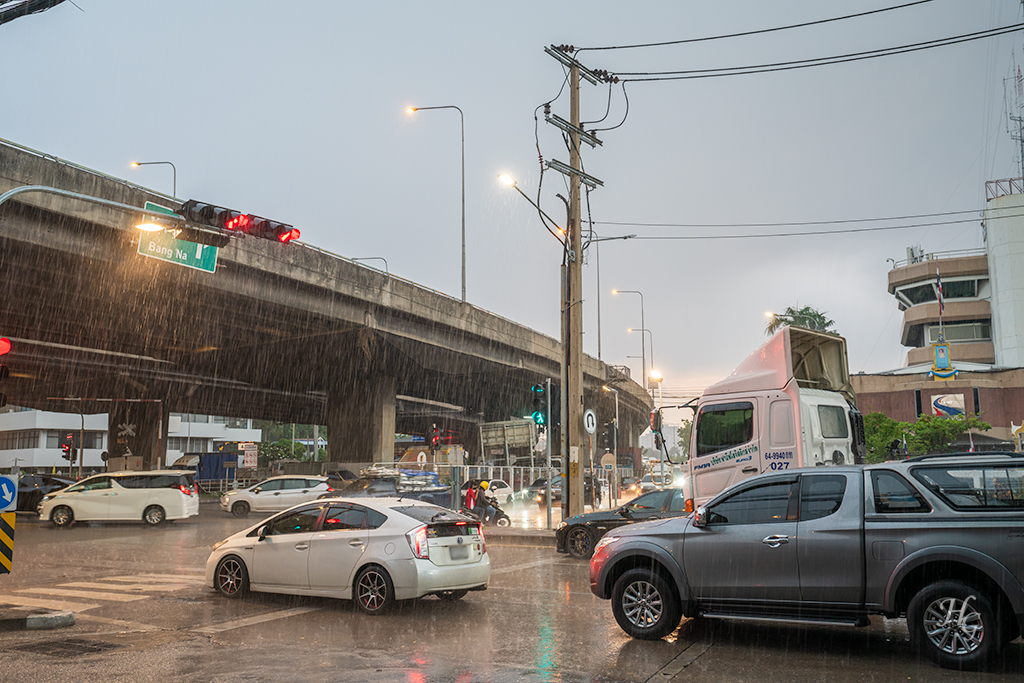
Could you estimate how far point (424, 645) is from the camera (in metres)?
8.13

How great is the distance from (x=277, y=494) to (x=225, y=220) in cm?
1679

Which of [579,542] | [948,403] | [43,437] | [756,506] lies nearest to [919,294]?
[948,403]

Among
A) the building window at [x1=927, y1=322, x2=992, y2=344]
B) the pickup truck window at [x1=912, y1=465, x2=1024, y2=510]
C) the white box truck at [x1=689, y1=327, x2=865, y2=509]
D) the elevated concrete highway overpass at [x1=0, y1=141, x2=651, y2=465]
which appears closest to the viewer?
the pickup truck window at [x1=912, y1=465, x2=1024, y2=510]

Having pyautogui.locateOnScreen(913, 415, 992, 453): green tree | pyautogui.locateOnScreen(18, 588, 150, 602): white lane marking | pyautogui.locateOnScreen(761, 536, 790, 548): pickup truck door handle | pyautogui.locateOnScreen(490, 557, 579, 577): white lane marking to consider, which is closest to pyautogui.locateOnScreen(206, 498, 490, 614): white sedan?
pyautogui.locateOnScreen(18, 588, 150, 602): white lane marking

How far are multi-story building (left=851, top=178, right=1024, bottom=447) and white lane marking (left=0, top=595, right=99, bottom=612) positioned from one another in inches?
2022

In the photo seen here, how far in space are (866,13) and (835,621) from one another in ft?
46.3

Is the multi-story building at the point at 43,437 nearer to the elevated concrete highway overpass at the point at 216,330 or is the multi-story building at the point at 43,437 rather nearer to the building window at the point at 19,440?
the building window at the point at 19,440

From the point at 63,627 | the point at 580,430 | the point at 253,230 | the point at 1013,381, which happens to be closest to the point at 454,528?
the point at 63,627

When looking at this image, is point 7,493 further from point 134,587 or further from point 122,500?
point 122,500

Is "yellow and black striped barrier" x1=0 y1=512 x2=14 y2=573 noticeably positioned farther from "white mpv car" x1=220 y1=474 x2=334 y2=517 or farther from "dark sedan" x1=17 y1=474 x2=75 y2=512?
"dark sedan" x1=17 y1=474 x2=75 y2=512

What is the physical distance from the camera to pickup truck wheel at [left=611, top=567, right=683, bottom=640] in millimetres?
8031

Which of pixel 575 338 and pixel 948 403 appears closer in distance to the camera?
pixel 575 338

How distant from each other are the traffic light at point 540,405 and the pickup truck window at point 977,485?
1557cm

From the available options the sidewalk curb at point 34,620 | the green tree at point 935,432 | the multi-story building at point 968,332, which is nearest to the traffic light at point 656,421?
the sidewalk curb at point 34,620
